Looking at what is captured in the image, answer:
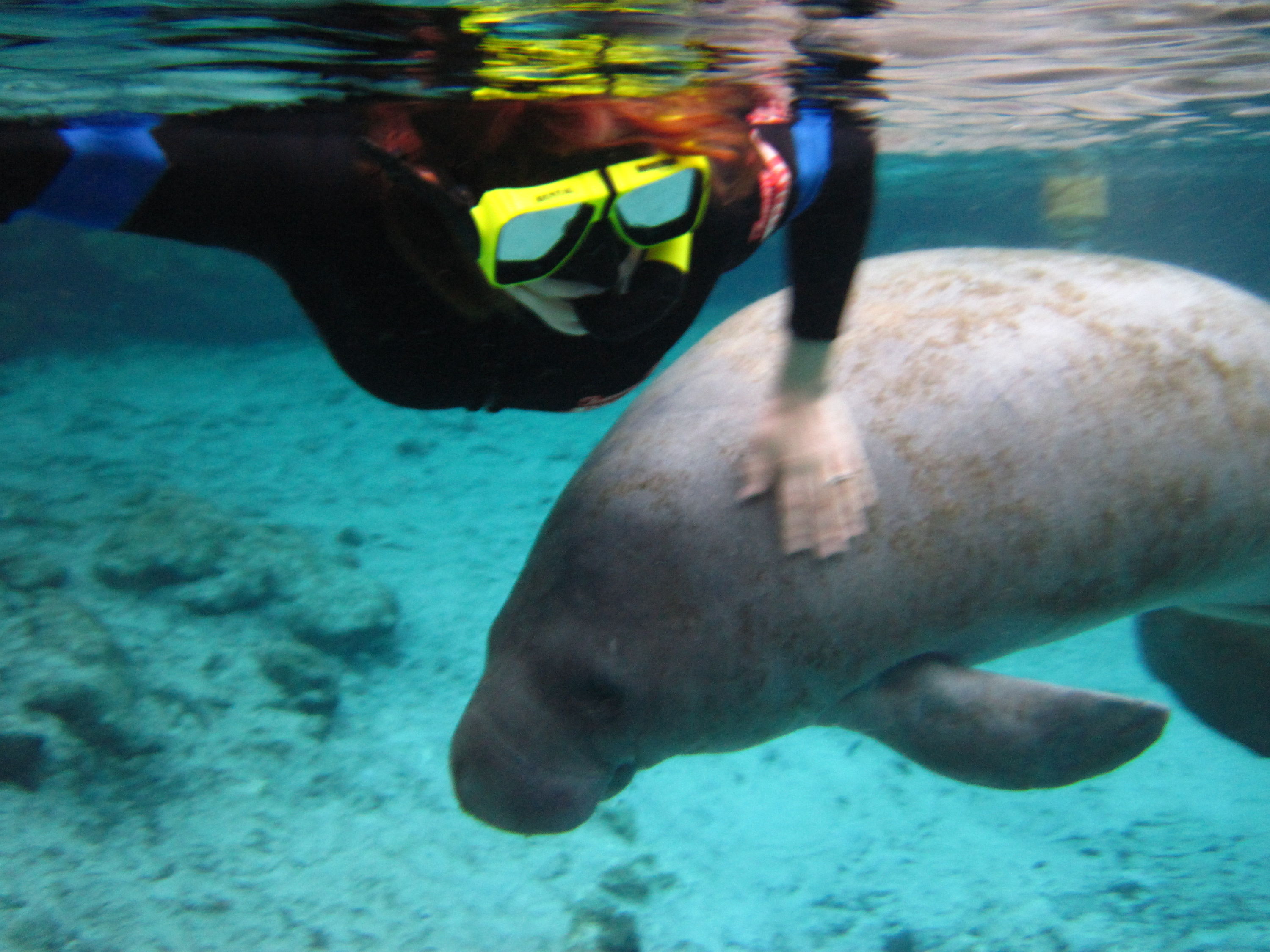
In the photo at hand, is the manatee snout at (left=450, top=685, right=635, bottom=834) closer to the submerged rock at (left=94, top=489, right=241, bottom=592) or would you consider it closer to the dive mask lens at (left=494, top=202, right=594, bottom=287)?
the dive mask lens at (left=494, top=202, right=594, bottom=287)

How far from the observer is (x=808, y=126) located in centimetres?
300

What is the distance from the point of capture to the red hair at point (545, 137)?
7.56ft

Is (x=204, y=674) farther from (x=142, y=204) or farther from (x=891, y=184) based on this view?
(x=891, y=184)

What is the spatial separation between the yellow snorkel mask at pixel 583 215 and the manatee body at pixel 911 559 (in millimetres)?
825

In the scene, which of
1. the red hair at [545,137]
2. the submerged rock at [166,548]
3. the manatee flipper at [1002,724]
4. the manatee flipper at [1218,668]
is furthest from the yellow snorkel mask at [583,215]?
the submerged rock at [166,548]

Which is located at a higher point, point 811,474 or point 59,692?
point 811,474

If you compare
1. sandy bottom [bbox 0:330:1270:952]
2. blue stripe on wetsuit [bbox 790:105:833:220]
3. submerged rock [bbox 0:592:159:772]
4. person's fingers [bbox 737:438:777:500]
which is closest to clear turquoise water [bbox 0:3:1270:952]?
sandy bottom [bbox 0:330:1270:952]

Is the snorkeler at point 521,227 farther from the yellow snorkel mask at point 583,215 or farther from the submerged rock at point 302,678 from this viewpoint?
the submerged rock at point 302,678

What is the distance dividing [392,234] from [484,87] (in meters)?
3.40

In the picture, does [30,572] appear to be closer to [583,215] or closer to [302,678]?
[302,678]

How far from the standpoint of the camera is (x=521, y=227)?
1.96m

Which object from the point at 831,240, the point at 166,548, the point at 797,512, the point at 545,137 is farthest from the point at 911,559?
the point at 166,548

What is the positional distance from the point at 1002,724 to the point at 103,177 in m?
2.99

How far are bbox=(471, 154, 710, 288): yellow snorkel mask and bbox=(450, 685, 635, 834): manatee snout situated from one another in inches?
54.0
